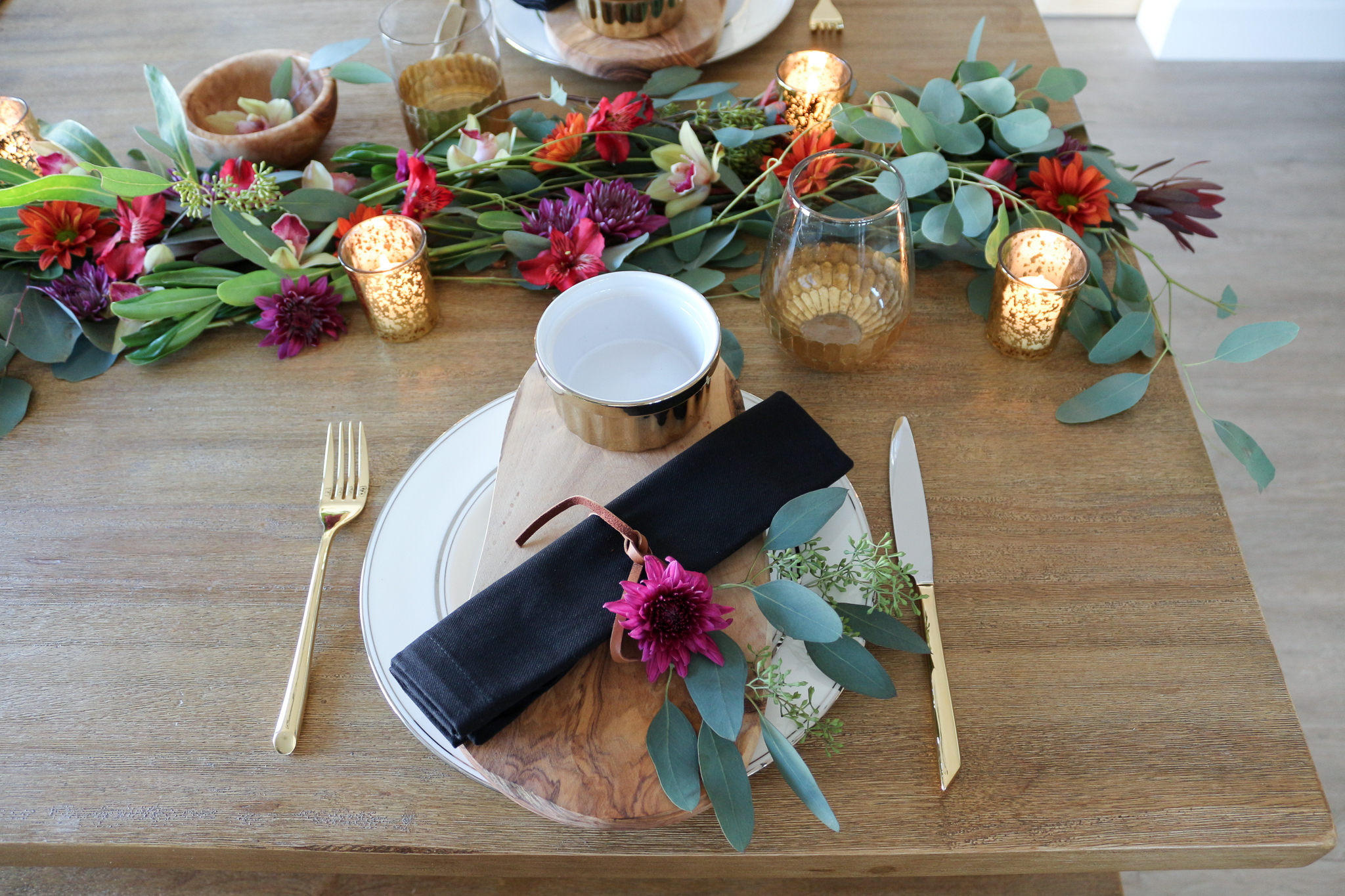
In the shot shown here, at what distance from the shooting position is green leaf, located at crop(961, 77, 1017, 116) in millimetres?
703

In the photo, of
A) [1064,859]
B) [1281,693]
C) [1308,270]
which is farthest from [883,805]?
[1308,270]

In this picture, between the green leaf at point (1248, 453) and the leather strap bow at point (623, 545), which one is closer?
the leather strap bow at point (623, 545)

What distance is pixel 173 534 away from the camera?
0.57 metres

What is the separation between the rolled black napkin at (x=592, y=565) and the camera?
0.43 metres

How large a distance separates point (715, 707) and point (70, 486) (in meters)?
0.48

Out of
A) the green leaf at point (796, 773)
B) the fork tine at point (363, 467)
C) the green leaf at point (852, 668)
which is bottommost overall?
the fork tine at point (363, 467)

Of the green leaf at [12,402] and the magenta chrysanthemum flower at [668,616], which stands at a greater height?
the magenta chrysanthemum flower at [668,616]

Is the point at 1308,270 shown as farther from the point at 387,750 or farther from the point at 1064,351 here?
the point at 387,750

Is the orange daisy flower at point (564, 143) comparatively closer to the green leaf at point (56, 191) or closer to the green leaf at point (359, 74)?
the green leaf at point (359, 74)

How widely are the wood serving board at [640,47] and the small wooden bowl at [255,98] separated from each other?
23 cm

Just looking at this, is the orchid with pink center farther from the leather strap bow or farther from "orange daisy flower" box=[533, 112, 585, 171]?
the leather strap bow

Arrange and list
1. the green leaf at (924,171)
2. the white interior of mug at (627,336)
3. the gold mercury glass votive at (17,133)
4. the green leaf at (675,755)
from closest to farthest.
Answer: the green leaf at (675,755), the white interior of mug at (627,336), the green leaf at (924,171), the gold mercury glass votive at (17,133)

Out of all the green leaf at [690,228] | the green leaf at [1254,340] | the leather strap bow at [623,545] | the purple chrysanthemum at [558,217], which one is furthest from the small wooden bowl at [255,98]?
the green leaf at [1254,340]

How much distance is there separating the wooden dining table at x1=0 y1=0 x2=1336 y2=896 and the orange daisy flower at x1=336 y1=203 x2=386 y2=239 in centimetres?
7
